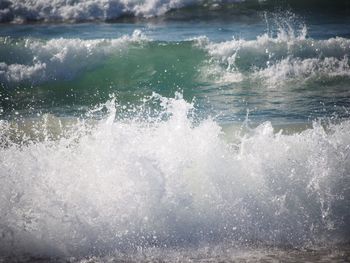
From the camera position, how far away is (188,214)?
4.56 metres

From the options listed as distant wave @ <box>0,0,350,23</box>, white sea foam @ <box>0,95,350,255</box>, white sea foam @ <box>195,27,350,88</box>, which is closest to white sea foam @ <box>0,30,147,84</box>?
white sea foam @ <box>195,27,350,88</box>

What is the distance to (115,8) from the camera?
709 inches

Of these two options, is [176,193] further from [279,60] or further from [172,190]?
[279,60]

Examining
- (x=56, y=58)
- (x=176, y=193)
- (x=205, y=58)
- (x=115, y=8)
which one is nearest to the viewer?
(x=176, y=193)

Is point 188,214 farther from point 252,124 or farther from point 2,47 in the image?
point 2,47

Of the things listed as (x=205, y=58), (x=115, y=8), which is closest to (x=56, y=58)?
(x=205, y=58)

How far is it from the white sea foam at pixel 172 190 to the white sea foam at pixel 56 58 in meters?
6.56

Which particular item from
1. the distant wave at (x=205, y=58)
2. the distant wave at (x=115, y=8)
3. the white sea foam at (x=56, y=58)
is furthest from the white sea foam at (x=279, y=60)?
the distant wave at (x=115, y=8)

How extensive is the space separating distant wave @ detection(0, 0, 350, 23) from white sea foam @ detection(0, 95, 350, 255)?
12588 mm

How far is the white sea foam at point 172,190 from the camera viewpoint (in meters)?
4.36

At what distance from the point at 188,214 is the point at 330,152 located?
4.94 feet

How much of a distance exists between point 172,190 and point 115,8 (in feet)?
47.1

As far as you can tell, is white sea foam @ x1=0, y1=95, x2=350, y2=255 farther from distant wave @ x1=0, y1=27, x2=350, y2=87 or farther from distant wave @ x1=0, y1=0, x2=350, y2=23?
distant wave @ x1=0, y1=0, x2=350, y2=23

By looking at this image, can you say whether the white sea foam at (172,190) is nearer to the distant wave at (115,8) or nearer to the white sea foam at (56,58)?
the white sea foam at (56,58)
